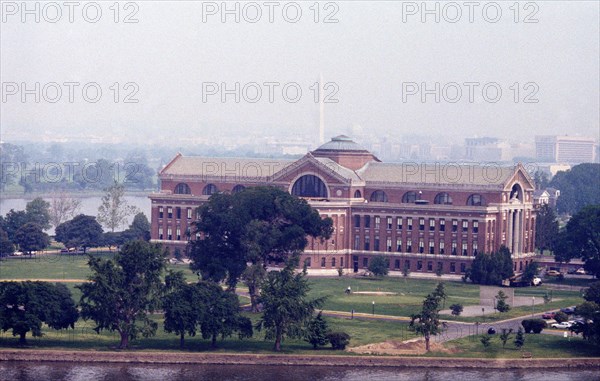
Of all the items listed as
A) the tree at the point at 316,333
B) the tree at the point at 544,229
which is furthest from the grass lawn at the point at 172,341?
the tree at the point at 544,229

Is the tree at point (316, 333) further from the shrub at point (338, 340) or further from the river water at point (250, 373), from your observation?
the river water at point (250, 373)

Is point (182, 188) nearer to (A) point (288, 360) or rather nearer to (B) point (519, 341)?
(A) point (288, 360)

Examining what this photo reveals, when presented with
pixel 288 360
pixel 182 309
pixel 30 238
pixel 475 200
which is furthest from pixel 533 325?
pixel 30 238

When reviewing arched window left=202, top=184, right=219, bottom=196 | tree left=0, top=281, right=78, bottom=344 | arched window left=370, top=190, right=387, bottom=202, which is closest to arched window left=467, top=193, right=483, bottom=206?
arched window left=370, top=190, right=387, bottom=202

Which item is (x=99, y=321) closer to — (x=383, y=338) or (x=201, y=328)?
(x=201, y=328)

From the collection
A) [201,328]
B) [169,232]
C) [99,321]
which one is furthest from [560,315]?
[169,232]

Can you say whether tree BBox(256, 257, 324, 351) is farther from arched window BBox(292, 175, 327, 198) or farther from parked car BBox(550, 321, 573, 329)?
arched window BBox(292, 175, 327, 198)

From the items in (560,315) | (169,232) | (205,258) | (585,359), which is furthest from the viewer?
(169,232)
